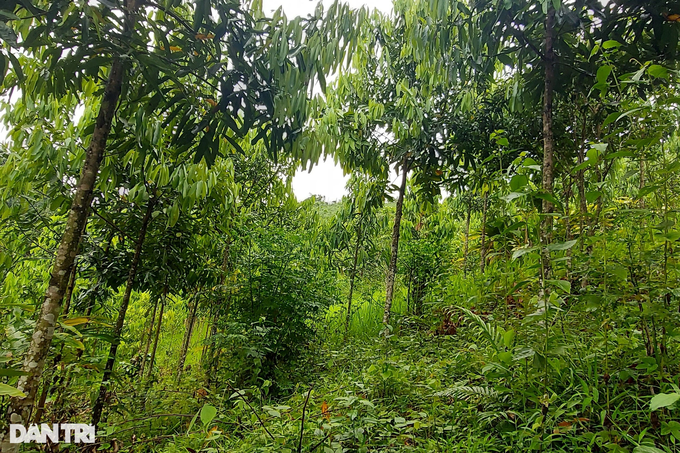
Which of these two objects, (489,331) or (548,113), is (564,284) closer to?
(489,331)

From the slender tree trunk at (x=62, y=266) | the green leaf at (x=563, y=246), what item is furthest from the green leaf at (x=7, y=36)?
the green leaf at (x=563, y=246)

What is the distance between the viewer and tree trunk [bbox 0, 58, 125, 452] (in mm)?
1061

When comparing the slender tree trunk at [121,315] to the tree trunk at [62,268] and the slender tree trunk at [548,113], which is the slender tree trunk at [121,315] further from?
the slender tree trunk at [548,113]

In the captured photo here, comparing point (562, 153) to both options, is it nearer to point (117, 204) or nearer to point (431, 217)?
point (431, 217)

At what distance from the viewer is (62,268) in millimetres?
1166

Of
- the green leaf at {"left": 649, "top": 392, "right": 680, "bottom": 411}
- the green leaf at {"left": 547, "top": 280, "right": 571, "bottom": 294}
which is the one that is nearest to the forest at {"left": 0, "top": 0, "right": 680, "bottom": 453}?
the green leaf at {"left": 649, "top": 392, "right": 680, "bottom": 411}

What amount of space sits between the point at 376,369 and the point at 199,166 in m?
1.49

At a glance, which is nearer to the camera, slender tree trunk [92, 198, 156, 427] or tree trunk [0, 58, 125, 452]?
tree trunk [0, 58, 125, 452]

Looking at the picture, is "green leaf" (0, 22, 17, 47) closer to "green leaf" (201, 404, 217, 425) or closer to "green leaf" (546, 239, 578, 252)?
"green leaf" (201, 404, 217, 425)

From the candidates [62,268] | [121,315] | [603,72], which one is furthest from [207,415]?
[603,72]

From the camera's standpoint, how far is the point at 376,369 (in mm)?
2086

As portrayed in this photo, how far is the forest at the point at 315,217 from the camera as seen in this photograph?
1180mm

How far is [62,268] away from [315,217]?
3.28 meters

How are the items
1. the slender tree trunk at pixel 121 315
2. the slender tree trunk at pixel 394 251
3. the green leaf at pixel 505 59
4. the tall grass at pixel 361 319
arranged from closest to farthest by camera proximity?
the slender tree trunk at pixel 121 315 < the green leaf at pixel 505 59 < the slender tree trunk at pixel 394 251 < the tall grass at pixel 361 319
